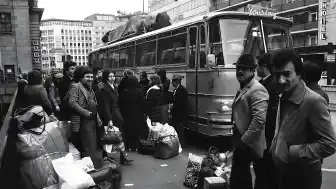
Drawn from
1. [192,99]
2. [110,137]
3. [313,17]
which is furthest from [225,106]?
[313,17]

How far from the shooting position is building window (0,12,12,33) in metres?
30.7

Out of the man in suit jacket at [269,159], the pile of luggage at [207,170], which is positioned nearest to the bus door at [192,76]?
the pile of luggage at [207,170]

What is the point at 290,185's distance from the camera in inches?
109

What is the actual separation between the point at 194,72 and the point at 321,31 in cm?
2793

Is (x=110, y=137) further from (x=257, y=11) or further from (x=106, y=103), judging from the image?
(x=257, y=11)

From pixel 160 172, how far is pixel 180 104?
2004 millimetres

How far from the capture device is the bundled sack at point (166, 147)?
7.18m

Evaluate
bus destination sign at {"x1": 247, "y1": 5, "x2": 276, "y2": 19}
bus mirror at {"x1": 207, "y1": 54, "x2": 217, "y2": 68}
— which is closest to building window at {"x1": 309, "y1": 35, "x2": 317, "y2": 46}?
bus destination sign at {"x1": 247, "y1": 5, "x2": 276, "y2": 19}

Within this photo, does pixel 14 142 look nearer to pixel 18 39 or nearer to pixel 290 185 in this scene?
pixel 290 185

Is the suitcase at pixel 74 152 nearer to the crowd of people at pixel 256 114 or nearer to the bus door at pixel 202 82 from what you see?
the crowd of people at pixel 256 114

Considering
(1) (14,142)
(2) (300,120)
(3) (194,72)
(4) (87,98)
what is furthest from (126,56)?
(2) (300,120)

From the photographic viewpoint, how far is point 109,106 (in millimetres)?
6727

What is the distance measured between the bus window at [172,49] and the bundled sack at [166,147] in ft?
8.68

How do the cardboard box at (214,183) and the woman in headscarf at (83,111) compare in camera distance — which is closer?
the cardboard box at (214,183)
